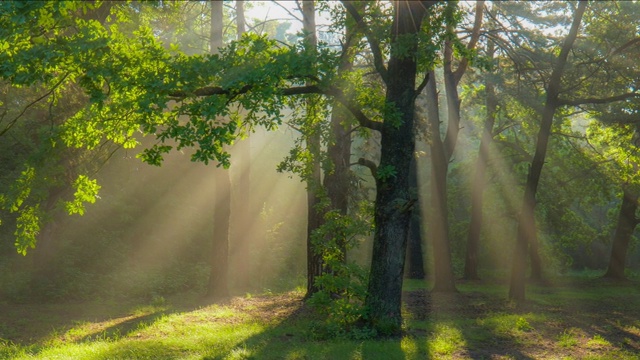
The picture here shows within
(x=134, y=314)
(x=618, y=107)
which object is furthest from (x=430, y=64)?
(x=618, y=107)

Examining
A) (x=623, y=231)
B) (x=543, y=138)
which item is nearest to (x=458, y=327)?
(x=543, y=138)

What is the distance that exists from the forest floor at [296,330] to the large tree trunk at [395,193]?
0.81 metres

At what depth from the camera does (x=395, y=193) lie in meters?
13.6

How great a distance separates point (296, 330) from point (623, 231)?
2513cm

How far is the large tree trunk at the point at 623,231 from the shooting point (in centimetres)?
3397

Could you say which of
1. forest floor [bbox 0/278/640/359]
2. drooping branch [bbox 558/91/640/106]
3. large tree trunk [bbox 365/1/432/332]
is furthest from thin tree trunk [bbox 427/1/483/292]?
large tree trunk [bbox 365/1/432/332]

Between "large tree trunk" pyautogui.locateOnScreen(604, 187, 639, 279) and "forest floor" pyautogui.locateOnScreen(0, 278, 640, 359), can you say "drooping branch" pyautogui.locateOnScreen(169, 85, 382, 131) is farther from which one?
"large tree trunk" pyautogui.locateOnScreen(604, 187, 639, 279)

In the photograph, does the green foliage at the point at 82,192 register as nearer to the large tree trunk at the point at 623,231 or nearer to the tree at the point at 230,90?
the tree at the point at 230,90

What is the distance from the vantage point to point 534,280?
35.3m

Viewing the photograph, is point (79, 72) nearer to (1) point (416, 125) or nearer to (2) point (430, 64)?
(2) point (430, 64)

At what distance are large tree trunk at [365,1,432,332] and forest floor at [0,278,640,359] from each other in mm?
810

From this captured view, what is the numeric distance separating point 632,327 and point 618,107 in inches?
374

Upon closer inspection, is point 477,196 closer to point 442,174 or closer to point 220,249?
point 442,174

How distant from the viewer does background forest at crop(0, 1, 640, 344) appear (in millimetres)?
11711
